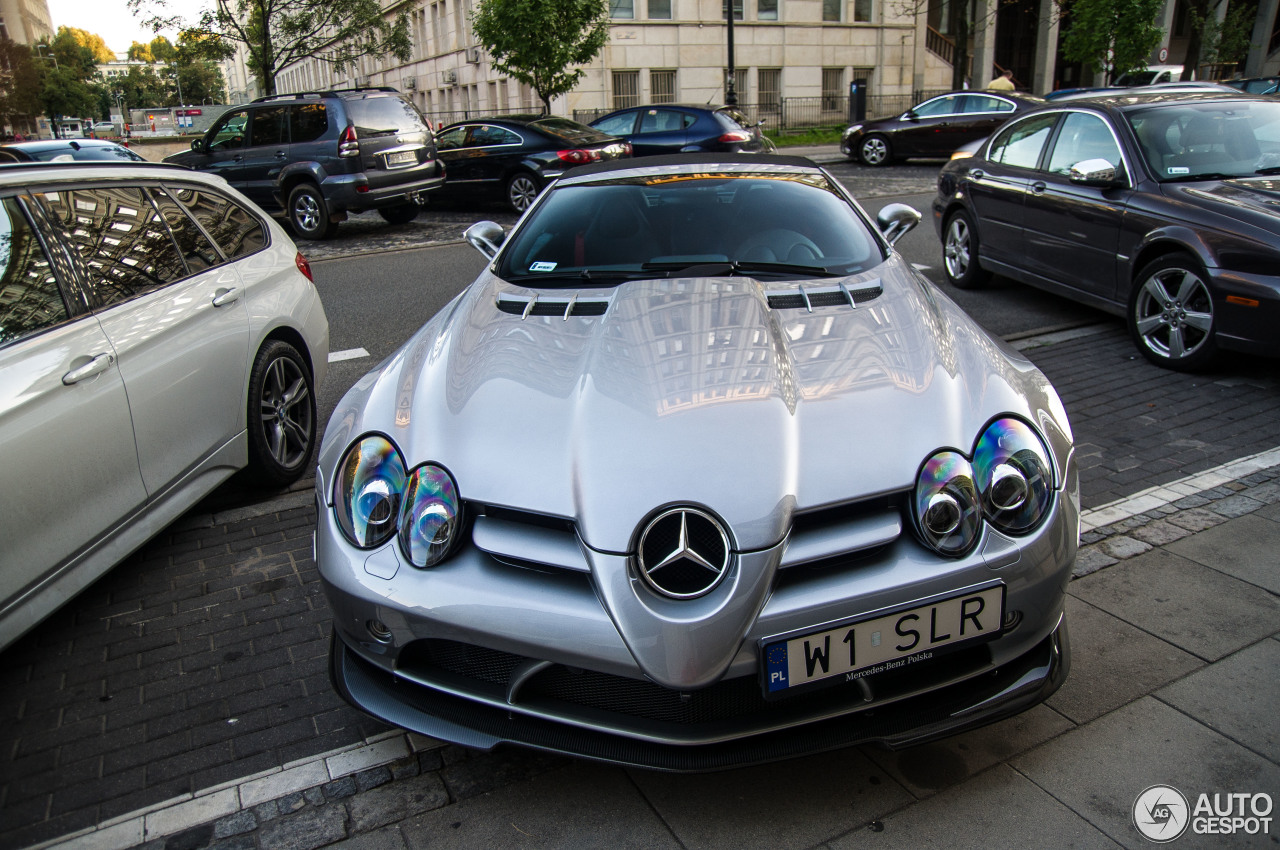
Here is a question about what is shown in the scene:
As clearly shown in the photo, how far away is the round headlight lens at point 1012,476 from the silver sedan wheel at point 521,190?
40.3ft

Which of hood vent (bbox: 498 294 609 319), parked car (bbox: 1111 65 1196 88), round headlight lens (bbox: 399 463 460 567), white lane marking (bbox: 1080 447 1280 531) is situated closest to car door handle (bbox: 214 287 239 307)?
hood vent (bbox: 498 294 609 319)

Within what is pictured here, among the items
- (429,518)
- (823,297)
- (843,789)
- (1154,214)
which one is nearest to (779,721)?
(843,789)

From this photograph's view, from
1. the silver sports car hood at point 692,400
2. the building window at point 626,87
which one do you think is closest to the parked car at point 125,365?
the silver sports car hood at point 692,400

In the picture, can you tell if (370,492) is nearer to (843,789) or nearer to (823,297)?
(843,789)

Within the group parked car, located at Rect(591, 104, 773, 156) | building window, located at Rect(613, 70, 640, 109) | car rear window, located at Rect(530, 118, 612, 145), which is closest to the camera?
car rear window, located at Rect(530, 118, 612, 145)

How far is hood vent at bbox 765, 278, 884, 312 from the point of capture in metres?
2.98

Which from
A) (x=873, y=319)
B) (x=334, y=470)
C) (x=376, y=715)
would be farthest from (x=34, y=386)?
(x=873, y=319)

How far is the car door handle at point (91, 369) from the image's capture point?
9.80ft

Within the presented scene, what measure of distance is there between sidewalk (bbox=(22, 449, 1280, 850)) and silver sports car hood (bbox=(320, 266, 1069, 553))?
29.0 inches

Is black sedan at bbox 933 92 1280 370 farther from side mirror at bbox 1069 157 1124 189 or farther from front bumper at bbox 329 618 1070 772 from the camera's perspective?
front bumper at bbox 329 618 1070 772

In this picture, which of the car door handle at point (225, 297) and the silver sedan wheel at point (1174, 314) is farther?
the silver sedan wheel at point (1174, 314)

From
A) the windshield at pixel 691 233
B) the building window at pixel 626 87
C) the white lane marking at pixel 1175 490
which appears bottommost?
the white lane marking at pixel 1175 490

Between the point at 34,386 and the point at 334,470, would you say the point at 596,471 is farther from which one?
the point at 34,386

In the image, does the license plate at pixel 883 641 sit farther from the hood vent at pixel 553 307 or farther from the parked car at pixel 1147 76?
the parked car at pixel 1147 76
